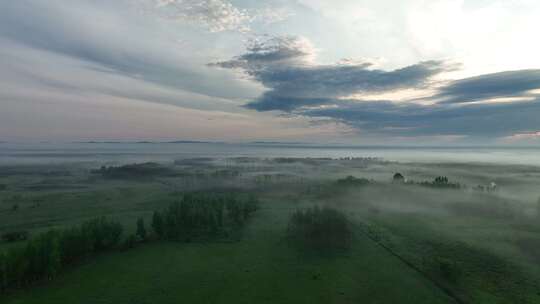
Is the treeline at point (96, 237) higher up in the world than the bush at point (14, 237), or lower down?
higher up

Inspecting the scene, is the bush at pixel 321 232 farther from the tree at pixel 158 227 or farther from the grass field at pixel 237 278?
the tree at pixel 158 227

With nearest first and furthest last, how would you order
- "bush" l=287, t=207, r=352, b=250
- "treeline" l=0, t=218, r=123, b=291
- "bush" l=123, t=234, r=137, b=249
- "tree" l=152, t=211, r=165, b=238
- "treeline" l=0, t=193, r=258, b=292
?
1. "treeline" l=0, t=218, r=123, b=291
2. "treeline" l=0, t=193, r=258, b=292
3. "bush" l=123, t=234, r=137, b=249
4. "bush" l=287, t=207, r=352, b=250
5. "tree" l=152, t=211, r=165, b=238

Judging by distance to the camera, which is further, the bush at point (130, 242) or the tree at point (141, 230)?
the tree at point (141, 230)

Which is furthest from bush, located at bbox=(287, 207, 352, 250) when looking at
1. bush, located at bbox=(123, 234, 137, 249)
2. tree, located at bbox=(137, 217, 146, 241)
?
bush, located at bbox=(123, 234, 137, 249)

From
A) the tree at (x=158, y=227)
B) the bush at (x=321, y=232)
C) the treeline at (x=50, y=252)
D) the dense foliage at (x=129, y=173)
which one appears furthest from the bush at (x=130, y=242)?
the dense foliage at (x=129, y=173)

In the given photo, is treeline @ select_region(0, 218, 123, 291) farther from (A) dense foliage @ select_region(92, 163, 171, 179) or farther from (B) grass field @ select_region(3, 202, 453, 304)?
(A) dense foliage @ select_region(92, 163, 171, 179)

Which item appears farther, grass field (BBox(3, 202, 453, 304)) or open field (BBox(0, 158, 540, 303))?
open field (BBox(0, 158, 540, 303))

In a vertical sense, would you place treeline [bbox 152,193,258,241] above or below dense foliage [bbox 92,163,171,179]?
above
